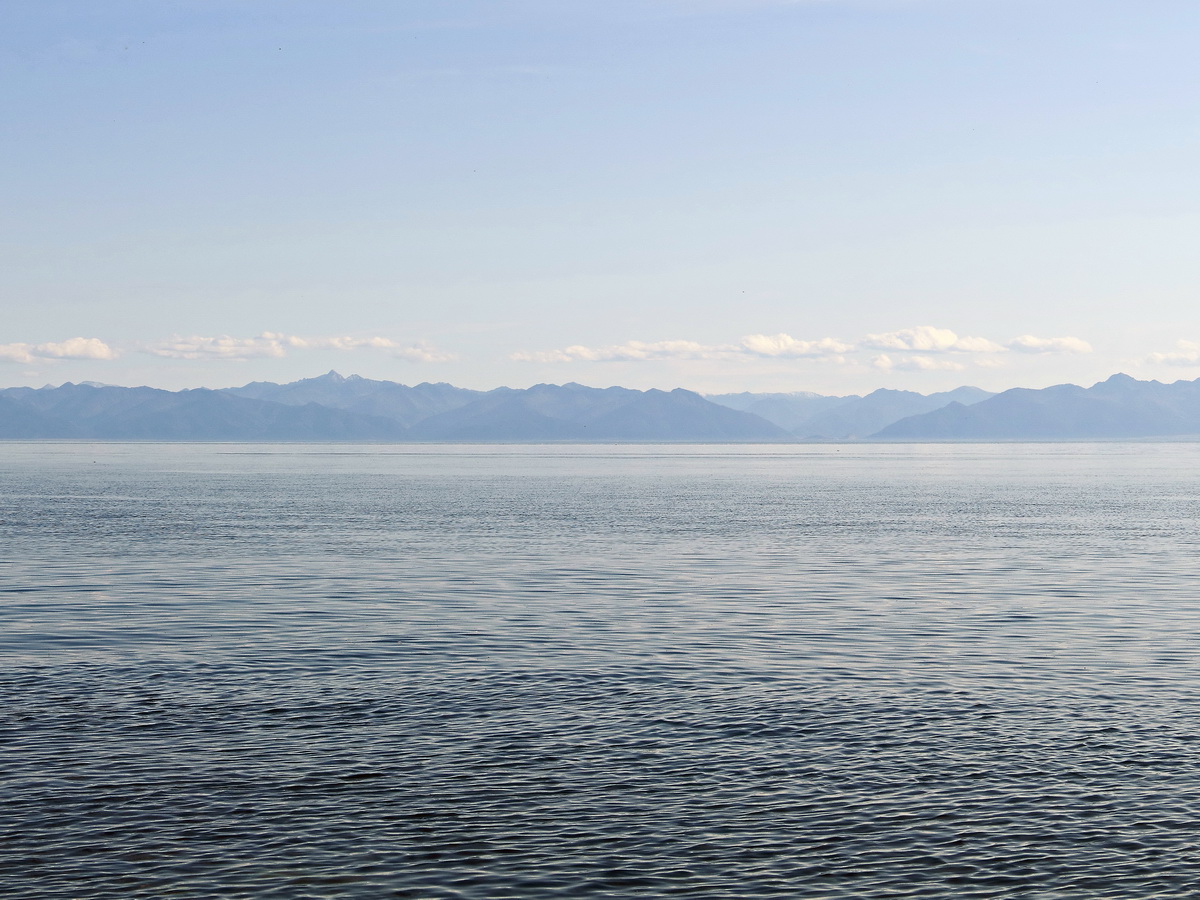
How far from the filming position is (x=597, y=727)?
91.0ft

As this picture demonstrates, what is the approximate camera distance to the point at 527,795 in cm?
2253

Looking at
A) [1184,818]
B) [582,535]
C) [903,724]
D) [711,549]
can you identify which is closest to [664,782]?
[903,724]

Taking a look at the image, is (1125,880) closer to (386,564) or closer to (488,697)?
(488,697)

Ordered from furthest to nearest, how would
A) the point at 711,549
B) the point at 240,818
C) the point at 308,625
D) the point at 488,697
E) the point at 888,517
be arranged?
the point at 888,517
the point at 711,549
the point at 308,625
the point at 488,697
the point at 240,818

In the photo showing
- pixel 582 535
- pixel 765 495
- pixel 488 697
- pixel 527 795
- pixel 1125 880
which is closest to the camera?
pixel 1125 880

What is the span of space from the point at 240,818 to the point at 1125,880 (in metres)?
14.0

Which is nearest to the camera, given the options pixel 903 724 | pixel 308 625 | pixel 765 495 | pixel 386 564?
pixel 903 724

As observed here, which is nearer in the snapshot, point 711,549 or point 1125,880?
point 1125,880

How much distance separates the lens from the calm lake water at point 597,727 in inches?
752

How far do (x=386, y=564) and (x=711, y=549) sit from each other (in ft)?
63.2

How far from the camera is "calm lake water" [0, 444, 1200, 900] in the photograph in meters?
19.1

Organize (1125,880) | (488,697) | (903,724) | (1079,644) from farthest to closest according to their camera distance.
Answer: (1079,644) → (488,697) → (903,724) → (1125,880)

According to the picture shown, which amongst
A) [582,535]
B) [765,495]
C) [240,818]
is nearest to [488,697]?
[240,818]

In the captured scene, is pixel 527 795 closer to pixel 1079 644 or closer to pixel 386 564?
pixel 1079 644
